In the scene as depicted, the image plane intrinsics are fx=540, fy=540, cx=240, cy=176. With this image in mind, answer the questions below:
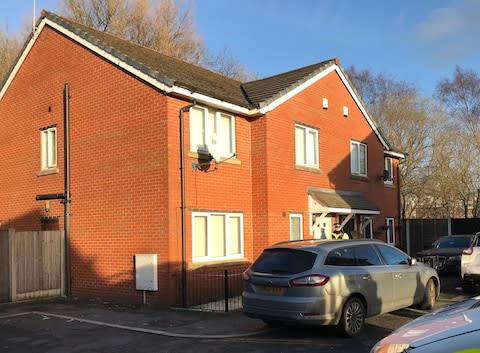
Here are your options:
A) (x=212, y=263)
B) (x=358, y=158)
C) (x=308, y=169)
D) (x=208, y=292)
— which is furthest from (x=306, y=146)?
(x=208, y=292)

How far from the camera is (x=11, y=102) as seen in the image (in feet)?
56.6

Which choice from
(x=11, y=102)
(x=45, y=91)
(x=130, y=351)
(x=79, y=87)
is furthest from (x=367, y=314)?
(x=11, y=102)

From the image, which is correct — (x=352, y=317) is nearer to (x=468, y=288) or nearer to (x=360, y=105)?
(x=468, y=288)

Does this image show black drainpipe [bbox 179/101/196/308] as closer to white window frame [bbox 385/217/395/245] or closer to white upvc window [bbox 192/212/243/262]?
white upvc window [bbox 192/212/243/262]

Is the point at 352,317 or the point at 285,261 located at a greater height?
the point at 285,261

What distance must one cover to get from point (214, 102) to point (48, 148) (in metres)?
5.53

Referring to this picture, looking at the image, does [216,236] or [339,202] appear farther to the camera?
[339,202]

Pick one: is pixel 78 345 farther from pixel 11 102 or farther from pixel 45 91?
pixel 11 102

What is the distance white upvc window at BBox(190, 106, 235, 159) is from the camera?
13.7m

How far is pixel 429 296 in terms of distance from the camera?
10852 mm

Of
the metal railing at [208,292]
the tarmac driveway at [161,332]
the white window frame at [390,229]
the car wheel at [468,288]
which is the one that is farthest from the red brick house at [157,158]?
the car wheel at [468,288]

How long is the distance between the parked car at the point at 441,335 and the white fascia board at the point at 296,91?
1143 centimetres

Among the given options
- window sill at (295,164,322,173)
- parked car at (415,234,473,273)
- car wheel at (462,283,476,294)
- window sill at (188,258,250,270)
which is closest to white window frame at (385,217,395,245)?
parked car at (415,234,473,273)

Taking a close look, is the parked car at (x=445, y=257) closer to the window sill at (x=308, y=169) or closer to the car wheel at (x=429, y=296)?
the window sill at (x=308, y=169)
